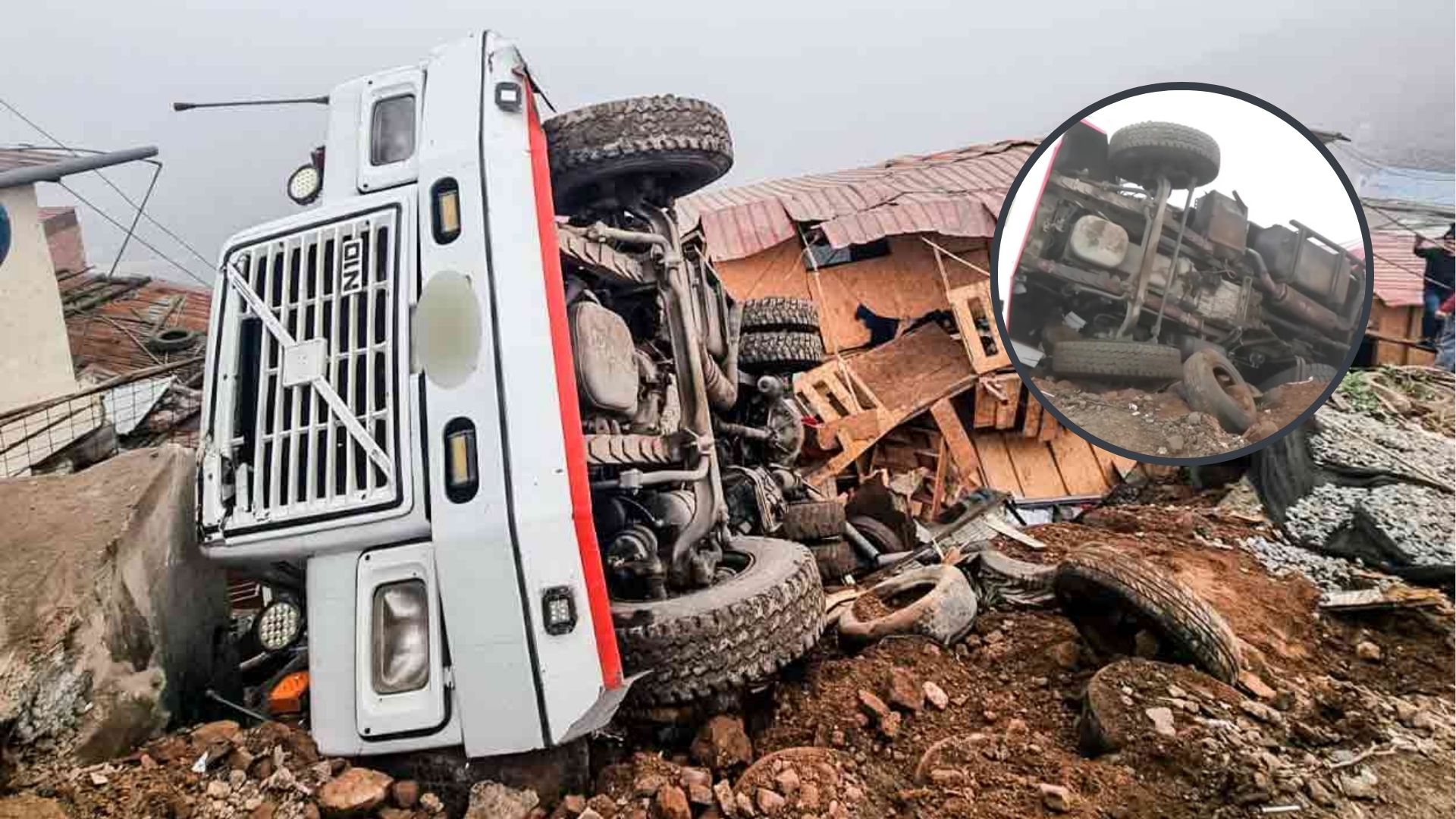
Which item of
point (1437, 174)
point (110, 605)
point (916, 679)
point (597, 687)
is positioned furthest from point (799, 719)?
point (1437, 174)

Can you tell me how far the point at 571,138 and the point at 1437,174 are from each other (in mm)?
13816

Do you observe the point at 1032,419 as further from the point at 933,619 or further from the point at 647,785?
the point at 647,785

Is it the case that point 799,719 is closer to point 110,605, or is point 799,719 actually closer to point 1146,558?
point 1146,558

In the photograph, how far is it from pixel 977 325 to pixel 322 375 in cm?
894

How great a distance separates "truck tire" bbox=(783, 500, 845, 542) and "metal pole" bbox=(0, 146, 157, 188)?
5926 millimetres

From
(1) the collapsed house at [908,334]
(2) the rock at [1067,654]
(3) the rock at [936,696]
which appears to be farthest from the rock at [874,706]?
(1) the collapsed house at [908,334]

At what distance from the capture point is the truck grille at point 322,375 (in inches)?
95.6

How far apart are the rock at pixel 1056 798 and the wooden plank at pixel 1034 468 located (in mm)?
8182

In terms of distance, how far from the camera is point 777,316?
213 inches

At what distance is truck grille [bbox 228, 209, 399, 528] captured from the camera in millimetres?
2428

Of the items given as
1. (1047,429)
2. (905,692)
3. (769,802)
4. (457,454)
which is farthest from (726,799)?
(1047,429)

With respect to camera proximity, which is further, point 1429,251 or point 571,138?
point 1429,251

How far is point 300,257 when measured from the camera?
2709mm

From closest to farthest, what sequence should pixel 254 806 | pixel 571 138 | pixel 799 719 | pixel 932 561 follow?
pixel 254 806, pixel 799 719, pixel 571 138, pixel 932 561
